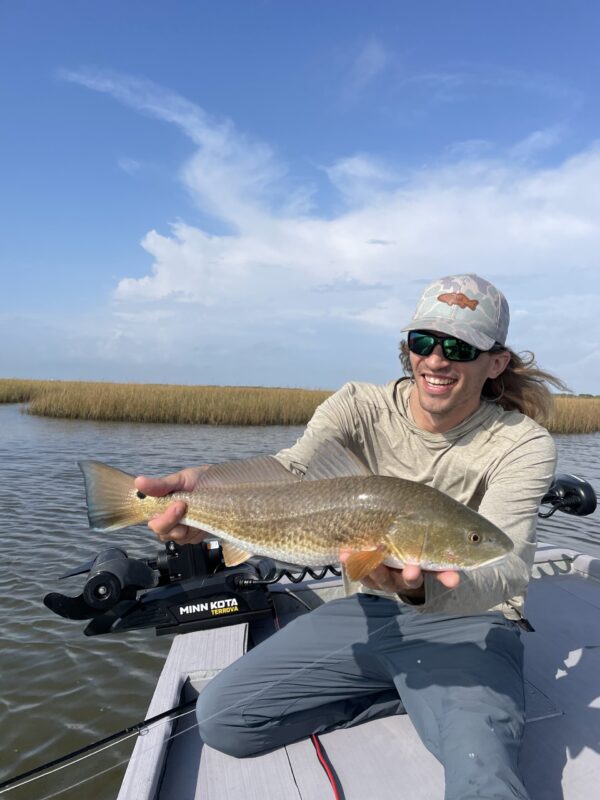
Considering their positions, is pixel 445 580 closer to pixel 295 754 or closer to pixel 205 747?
pixel 295 754

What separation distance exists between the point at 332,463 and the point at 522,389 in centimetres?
146

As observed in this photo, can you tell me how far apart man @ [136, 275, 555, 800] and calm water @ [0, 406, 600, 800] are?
167 centimetres

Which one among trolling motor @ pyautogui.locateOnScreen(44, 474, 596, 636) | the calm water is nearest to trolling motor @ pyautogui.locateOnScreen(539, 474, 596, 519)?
trolling motor @ pyautogui.locateOnScreen(44, 474, 596, 636)

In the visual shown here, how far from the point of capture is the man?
257 centimetres

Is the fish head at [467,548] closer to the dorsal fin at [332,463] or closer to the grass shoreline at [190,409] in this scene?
the dorsal fin at [332,463]

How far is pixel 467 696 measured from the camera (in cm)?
259

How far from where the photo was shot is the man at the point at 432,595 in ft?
8.45

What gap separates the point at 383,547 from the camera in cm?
241

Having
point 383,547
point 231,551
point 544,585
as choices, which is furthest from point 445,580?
point 544,585

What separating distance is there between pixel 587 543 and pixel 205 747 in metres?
8.66

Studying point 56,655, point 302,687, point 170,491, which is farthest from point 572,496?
point 56,655

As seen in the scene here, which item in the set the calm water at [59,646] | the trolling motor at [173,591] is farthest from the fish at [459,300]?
the calm water at [59,646]

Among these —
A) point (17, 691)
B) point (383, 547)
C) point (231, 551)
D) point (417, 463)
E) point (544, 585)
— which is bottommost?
point (17, 691)

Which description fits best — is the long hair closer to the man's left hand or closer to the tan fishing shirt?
the tan fishing shirt
